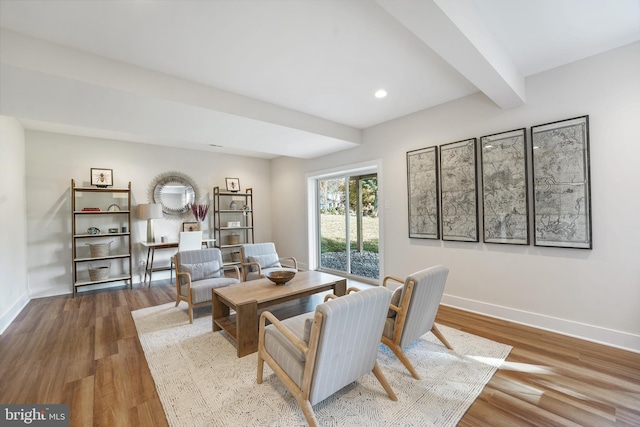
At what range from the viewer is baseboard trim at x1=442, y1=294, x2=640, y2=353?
241cm

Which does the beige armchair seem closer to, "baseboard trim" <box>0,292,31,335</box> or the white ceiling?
the white ceiling

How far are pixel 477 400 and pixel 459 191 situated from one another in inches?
91.0

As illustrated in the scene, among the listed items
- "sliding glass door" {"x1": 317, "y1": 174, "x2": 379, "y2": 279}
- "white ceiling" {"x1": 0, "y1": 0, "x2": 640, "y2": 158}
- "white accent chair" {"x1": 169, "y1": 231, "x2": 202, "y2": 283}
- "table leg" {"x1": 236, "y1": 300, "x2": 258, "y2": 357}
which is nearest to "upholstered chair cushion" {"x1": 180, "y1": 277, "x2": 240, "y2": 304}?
"table leg" {"x1": 236, "y1": 300, "x2": 258, "y2": 357}

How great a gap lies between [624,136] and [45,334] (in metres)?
6.09

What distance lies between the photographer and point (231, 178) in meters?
6.22

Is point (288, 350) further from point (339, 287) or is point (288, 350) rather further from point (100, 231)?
point (100, 231)

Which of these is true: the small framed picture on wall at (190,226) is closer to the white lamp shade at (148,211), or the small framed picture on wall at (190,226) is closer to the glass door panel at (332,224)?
the white lamp shade at (148,211)

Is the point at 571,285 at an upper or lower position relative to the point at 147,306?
upper

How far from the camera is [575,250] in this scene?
8.64 feet

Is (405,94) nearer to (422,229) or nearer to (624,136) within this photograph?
(422,229)

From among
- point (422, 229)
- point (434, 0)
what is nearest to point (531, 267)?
point (422, 229)

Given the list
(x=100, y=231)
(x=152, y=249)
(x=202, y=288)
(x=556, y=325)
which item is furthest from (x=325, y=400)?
(x=100, y=231)

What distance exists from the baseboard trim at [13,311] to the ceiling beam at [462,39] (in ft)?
16.0

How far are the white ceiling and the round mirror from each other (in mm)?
2213
